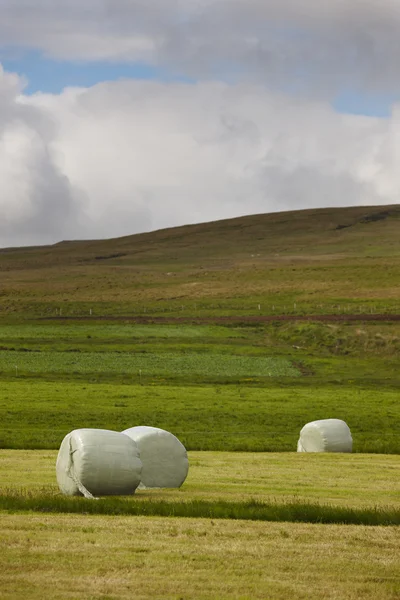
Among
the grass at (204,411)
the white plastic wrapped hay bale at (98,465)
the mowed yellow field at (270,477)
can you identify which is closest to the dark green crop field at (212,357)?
the grass at (204,411)

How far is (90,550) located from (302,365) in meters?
49.4

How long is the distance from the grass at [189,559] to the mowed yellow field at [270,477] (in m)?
3.00

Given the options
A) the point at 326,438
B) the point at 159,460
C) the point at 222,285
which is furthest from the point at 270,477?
the point at 222,285

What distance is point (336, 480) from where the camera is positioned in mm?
21859

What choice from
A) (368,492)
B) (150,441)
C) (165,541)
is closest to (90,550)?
(165,541)

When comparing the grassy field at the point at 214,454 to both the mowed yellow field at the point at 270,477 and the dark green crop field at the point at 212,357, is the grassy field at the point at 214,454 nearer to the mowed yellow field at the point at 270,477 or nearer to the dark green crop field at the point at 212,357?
the mowed yellow field at the point at 270,477

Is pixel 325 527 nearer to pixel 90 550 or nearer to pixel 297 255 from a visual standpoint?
pixel 90 550

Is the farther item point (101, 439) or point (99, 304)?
point (99, 304)

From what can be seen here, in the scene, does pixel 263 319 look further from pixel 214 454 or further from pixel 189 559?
pixel 189 559

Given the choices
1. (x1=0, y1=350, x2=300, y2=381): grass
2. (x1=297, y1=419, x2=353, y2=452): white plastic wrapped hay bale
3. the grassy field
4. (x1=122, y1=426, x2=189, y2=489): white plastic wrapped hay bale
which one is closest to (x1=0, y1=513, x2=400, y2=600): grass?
the grassy field

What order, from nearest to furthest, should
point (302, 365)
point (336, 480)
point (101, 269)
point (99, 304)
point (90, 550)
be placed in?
1. point (90, 550)
2. point (336, 480)
3. point (302, 365)
4. point (99, 304)
5. point (101, 269)

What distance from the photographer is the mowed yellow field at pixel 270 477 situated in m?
19.0

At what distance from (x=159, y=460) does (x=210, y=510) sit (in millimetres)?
3430

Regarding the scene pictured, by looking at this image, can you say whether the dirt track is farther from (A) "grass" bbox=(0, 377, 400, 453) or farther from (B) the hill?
(A) "grass" bbox=(0, 377, 400, 453)
